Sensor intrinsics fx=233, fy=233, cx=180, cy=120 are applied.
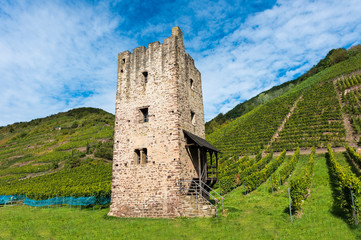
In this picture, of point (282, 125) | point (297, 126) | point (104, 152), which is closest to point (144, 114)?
point (297, 126)

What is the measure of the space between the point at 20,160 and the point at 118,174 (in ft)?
172

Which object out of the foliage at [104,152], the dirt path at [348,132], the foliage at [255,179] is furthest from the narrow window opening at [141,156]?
the foliage at [104,152]

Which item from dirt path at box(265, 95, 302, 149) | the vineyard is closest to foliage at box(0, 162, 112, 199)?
dirt path at box(265, 95, 302, 149)

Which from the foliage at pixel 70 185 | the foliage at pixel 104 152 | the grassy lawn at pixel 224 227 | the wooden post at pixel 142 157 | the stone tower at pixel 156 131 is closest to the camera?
the grassy lawn at pixel 224 227

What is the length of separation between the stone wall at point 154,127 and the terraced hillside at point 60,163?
694cm

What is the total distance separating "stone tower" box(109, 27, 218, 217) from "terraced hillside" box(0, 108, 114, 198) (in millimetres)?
7008

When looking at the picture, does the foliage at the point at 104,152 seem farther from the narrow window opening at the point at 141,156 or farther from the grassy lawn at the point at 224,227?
the narrow window opening at the point at 141,156

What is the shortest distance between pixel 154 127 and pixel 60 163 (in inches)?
1596

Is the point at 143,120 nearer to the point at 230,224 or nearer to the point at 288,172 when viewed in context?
the point at 230,224

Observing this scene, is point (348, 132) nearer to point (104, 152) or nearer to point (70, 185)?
point (70, 185)

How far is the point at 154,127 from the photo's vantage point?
12.9 meters

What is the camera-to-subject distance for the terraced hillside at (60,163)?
28.0 m

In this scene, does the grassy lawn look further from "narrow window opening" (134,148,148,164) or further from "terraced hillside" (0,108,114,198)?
"terraced hillside" (0,108,114,198)

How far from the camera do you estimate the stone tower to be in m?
11.8
